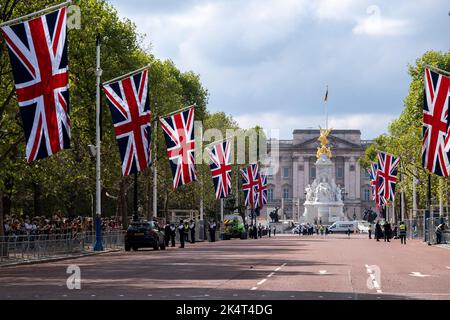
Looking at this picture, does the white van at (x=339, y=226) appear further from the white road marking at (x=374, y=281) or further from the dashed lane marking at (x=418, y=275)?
the dashed lane marking at (x=418, y=275)

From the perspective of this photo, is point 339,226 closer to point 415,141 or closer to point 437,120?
point 415,141

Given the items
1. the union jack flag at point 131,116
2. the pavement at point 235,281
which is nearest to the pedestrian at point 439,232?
the union jack flag at point 131,116

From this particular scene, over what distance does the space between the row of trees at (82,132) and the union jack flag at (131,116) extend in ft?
14.3

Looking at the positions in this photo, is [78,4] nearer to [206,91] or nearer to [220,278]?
[220,278]

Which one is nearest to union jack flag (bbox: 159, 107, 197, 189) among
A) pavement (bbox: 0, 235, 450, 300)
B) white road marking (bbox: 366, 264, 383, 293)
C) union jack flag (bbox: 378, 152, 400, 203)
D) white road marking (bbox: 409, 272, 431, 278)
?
pavement (bbox: 0, 235, 450, 300)

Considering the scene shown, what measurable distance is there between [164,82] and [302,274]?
51927 millimetres

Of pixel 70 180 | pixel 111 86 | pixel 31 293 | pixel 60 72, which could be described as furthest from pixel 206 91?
pixel 31 293

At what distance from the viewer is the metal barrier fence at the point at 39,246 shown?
41.6m

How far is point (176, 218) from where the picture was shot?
87.3m

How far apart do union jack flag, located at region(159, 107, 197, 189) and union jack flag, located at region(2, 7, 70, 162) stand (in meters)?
22.5

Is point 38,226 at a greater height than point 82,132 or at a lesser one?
lesser

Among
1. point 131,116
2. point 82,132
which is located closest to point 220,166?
point 82,132

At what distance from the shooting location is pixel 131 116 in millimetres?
48219

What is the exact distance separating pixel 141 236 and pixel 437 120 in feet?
61.1
